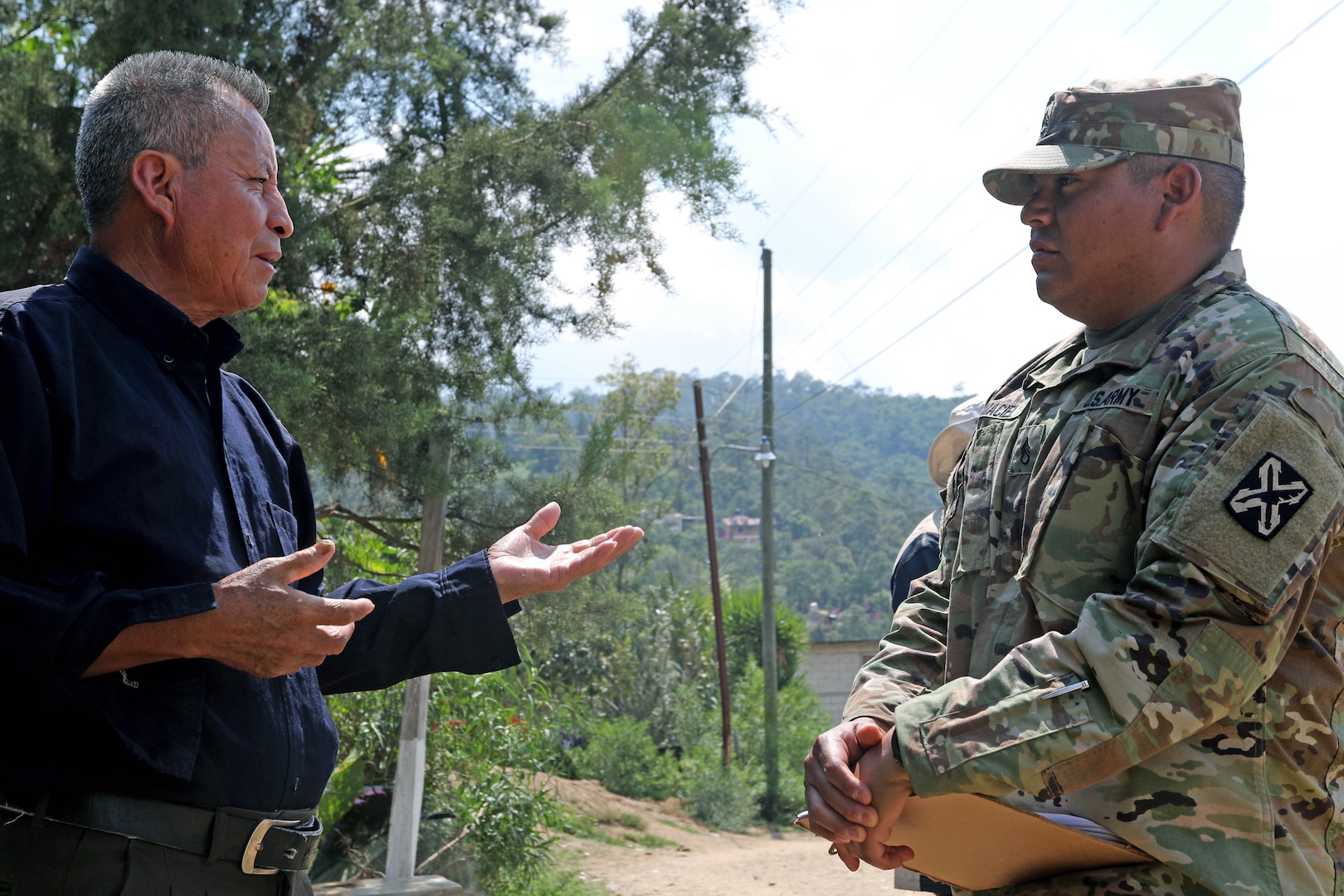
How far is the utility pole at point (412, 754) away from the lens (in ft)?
21.9

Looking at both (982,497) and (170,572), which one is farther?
(982,497)

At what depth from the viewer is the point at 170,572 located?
185 centimetres

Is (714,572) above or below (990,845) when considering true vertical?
below

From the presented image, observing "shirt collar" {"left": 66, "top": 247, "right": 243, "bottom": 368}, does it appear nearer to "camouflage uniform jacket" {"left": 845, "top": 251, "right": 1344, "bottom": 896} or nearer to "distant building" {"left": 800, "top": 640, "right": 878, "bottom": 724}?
"camouflage uniform jacket" {"left": 845, "top": 251, "right": 1344, "bottom": 896}

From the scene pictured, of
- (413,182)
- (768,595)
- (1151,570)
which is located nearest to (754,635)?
(768,595)

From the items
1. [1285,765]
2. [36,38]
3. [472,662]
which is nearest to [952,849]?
[1285,765]

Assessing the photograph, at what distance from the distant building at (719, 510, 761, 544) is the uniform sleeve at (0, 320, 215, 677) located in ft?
177

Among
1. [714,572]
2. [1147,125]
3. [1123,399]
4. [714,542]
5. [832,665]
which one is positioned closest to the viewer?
[1123,399]

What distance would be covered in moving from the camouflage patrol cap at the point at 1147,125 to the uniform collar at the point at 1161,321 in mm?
200

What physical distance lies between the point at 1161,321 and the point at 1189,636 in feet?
2.07

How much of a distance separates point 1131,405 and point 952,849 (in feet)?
2.72

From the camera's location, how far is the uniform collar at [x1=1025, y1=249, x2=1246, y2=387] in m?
2.00

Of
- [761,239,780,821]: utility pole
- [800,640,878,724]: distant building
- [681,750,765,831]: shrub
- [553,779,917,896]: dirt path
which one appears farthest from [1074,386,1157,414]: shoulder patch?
[800,640,878,724]: distant building

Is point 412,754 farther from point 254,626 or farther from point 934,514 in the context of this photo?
point 254,626
